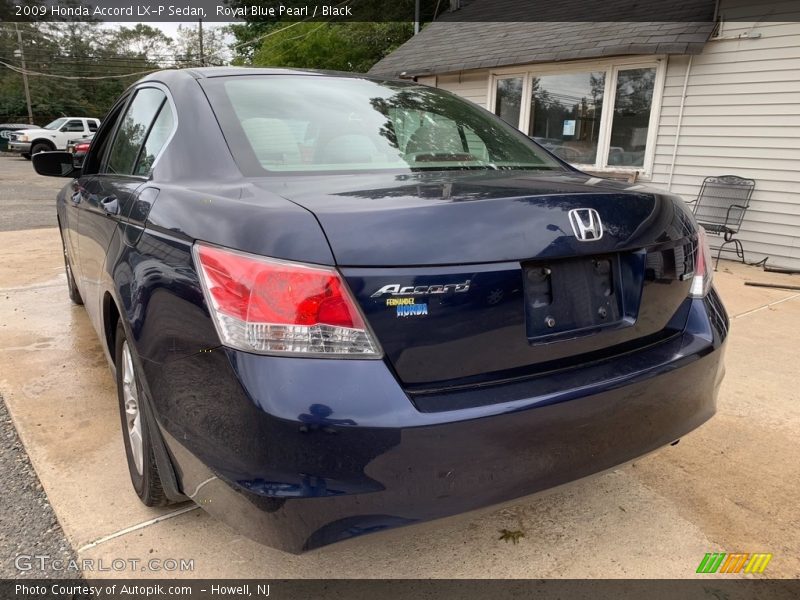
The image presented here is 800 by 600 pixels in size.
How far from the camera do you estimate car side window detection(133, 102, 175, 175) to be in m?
2.18

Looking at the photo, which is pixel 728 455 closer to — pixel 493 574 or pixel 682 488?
pixel 682 488

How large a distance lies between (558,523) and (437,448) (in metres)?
1.06

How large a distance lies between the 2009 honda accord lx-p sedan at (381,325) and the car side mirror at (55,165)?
2.10 metres

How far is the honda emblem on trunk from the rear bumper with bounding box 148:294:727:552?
1.34 ft

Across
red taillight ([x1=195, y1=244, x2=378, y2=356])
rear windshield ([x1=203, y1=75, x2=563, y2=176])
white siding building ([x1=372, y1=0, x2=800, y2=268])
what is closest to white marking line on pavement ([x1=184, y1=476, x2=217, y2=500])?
red taillight ([x1=195, y1=244, x2=378, y2=356])

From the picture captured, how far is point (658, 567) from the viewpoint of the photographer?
1952 millimetres

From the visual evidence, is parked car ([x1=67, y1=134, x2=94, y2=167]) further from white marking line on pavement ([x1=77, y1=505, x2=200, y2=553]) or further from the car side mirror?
white marking line on pavement ([x1=77, y1=505, x2=200, y2=553])

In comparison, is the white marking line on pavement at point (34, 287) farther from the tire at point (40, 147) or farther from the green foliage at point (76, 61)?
the green foliage at point (76, 61)

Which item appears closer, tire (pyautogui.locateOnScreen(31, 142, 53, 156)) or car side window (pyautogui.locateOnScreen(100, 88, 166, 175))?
car side window (pyautogui.locateOnScreen(100, 88, 166, 175))

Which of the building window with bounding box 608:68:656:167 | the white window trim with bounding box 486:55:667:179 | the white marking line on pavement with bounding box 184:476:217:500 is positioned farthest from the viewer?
the building window with bounding box 608:68:656:167

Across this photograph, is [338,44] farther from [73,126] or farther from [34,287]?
[34,287]

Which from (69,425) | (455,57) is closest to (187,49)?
(455,57)

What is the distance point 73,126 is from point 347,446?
3041cm

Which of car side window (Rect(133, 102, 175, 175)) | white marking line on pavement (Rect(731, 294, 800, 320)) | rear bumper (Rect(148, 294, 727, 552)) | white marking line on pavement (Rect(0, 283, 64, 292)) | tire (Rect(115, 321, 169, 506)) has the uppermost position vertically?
car side window (Rect(133, 102, 175, 175))
